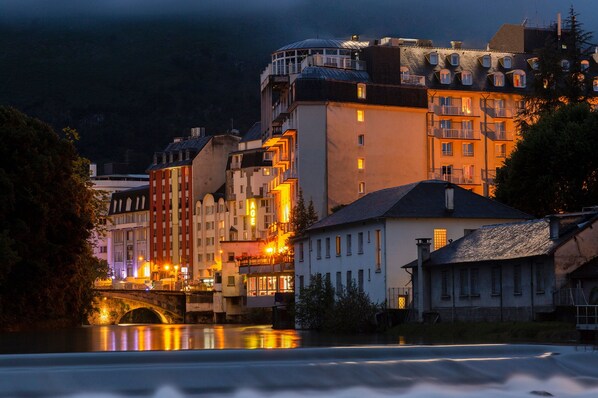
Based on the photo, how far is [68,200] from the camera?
95.6m

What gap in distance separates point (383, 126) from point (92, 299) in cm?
4726

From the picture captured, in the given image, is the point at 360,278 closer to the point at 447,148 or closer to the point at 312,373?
the point at 447,148

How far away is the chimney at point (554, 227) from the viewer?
74.8m

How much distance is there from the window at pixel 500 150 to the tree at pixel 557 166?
45.2m

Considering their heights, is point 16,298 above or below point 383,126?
below

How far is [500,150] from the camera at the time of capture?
157750mm

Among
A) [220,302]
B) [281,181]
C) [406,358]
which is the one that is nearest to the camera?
[406,358]

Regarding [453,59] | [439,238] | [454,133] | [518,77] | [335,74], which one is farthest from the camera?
[453,59]

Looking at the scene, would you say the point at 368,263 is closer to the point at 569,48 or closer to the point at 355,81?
the point at 569,48

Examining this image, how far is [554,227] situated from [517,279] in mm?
3609

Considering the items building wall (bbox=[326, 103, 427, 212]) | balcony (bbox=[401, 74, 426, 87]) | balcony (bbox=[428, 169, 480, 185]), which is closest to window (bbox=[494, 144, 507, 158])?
balcony (bbox=[428, 169, 480, 185])

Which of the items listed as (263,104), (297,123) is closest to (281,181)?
(297,123)

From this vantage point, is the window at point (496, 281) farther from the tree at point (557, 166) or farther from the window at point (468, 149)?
the window at point (468, 149)

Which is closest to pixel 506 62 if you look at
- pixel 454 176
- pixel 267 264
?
pixel 454 176
